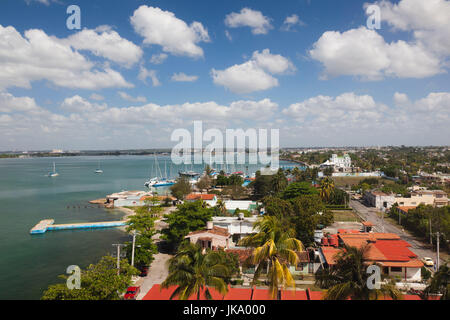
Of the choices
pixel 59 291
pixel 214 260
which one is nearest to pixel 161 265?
pixel 59 291

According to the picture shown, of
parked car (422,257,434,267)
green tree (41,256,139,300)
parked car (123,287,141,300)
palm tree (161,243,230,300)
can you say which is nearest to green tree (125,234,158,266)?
parked car (123,287,141,300)

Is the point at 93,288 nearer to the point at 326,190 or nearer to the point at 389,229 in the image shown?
the point at 389,229

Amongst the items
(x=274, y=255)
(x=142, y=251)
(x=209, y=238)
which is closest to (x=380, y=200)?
(x=209, y=238)

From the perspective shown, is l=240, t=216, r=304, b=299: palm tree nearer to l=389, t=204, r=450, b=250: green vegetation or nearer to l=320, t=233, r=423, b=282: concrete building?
l=320, t=233, r=423, b=282: concrete building

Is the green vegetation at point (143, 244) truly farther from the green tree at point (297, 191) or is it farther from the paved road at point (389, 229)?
the green tree at point (297, 191)

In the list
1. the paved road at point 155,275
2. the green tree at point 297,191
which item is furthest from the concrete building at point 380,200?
the paved road at point 155,275

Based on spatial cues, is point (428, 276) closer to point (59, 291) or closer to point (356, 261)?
point (356, 261)
